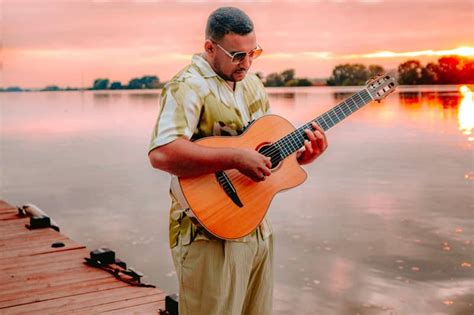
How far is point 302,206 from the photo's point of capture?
1227cm

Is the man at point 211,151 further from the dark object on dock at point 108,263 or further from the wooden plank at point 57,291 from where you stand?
the dark object on dock at point 108,263

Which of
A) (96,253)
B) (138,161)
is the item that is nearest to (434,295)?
(96,253)

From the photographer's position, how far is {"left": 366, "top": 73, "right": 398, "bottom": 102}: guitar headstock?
8.79ft

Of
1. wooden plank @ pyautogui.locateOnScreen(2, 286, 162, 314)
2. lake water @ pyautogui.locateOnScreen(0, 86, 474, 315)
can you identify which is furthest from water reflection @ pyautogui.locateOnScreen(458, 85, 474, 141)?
wooden plank @ pyautogui.locateOnScreen(2, 286, 162, 314)

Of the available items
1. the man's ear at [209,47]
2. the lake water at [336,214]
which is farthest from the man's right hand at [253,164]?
the lake water at [336,214]

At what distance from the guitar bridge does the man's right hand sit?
0.07m

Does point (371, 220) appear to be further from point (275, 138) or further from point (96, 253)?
point (275, 138)

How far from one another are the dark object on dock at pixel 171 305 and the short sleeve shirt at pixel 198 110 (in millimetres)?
1527

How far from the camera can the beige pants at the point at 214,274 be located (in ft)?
7.19

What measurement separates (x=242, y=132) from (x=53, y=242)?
11.6 ft

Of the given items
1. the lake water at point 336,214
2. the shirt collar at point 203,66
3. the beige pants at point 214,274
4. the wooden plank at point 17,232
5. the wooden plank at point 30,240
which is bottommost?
the lake water at point 336,214

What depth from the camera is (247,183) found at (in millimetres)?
2338

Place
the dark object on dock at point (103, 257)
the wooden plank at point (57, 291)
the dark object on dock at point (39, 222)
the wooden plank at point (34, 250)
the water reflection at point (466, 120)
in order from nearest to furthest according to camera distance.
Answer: the wooden plank at point (57, 291) → the dark object on dock at point (103, 257) → the wooden plank at point (34, 250) → the dark object on dock at point (39, 222) → the water reflection at point (466, 120)

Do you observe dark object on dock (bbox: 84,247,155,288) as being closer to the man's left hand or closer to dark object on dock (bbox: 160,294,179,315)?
dark object on dock (bbox: 160,294,179,315)
